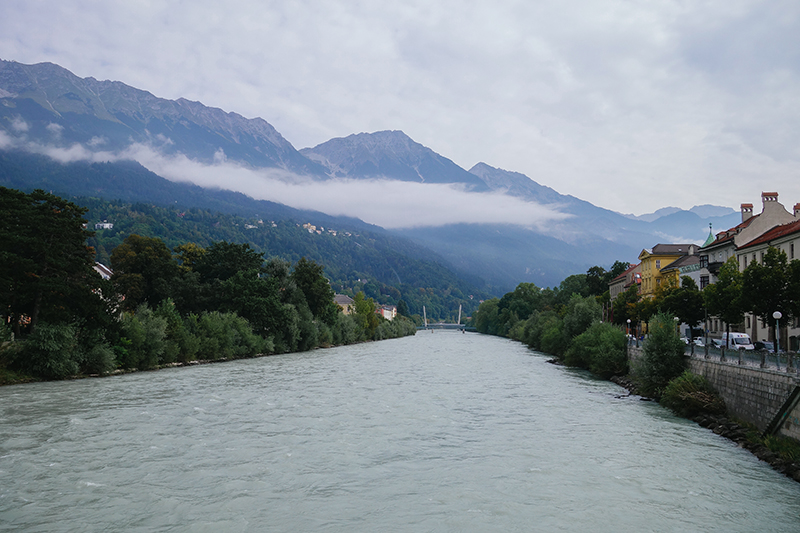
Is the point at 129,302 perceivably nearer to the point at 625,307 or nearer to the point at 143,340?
the point at 143,340

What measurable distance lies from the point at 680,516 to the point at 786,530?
240 cm

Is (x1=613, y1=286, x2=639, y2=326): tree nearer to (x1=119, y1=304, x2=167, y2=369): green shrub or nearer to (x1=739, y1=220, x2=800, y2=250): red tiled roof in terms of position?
(x1=739, y1=220, x2=800, y2=250): red tiled roof

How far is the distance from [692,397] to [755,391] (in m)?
6.15

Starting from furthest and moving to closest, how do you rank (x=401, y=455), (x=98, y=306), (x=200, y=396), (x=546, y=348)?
(x=546, y=348), (x=98, y=306), (x=200, y=396), (x=401, y=455)

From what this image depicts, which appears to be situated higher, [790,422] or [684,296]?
[684,296]

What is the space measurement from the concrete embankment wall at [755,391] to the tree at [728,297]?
23.9ft

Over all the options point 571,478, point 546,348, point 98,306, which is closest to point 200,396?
point 98,306

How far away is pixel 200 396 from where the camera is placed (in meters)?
36.4

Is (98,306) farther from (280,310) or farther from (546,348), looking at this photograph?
(546,348)

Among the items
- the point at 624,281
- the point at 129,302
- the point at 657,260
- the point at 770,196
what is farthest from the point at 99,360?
the point at 624,281

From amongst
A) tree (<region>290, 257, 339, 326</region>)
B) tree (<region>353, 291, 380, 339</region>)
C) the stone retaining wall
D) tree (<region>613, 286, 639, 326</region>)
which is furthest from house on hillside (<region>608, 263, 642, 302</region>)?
the stone retaining wall

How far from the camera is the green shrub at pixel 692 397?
29047mm

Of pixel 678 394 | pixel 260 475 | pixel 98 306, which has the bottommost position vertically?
pixel 260 475

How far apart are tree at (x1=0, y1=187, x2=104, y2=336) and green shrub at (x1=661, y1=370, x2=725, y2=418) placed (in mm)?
39434
